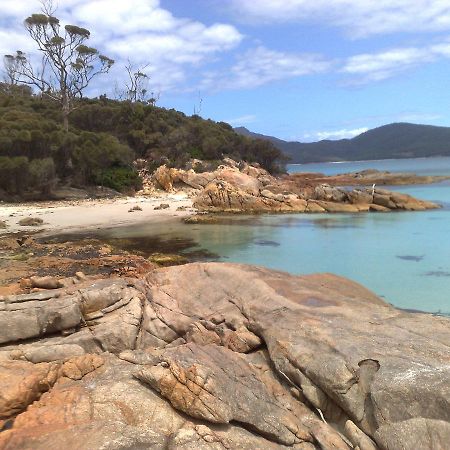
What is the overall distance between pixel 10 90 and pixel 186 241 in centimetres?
5093

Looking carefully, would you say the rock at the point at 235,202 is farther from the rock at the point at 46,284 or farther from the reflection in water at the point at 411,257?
the rock at the point at 46,284

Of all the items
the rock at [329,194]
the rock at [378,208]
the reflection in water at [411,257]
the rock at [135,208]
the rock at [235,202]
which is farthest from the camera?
the rock at [329,194]

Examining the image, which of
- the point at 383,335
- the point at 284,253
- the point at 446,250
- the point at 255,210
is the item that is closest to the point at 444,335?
the point at 383,335

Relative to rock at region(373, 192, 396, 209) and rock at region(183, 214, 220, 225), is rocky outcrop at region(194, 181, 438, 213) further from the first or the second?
rock at region(183, 214, 220, 225)

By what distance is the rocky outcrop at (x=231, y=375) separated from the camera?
5082mm

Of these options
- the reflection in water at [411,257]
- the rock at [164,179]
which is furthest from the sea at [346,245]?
the rock at [164,179]

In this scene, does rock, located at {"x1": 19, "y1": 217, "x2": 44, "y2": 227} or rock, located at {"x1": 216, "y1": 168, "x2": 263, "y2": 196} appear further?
rock, located at {"x1": 216, "y1": 168, "x2": 263, "y2": 196}

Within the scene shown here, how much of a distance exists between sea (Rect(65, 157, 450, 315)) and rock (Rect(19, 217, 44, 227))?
435 centimetres

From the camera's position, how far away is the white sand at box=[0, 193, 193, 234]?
24531 millimetres

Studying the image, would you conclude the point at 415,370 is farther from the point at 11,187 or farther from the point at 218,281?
the point at 11,187

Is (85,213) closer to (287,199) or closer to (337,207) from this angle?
(287,199)

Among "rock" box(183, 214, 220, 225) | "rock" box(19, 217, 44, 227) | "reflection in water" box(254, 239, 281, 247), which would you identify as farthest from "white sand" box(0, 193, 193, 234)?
"reflection in water" box(254, 239, 281, 247)

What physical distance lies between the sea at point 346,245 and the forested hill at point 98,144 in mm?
12599

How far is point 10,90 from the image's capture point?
60594 mm
